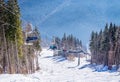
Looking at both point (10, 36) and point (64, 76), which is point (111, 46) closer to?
point (10, 36)

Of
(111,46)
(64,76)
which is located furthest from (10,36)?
(111,46)

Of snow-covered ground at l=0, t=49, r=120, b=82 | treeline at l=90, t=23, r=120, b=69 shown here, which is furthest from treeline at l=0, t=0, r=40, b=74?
treeline at l=90, t=23, r=120, b=69

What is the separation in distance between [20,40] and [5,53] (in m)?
12.4

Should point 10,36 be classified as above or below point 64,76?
above

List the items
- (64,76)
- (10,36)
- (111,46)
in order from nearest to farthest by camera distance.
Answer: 1. (64,76)
2. (10,36)
3. (111,46)

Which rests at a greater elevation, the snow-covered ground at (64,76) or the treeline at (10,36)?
the treeline at (10,36)

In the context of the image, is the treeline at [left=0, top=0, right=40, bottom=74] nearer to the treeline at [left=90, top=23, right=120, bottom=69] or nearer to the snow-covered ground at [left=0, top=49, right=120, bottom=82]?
the snow-covered ground at [left=0, top=49, right=120, bottom=82]

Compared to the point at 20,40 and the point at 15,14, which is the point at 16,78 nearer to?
the point at 15,14

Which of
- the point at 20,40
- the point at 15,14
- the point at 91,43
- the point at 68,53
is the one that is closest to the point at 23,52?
the point at 20,40

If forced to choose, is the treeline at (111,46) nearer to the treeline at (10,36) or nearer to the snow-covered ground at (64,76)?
the snow-covered ground at (64,76)

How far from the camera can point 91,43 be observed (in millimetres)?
160000

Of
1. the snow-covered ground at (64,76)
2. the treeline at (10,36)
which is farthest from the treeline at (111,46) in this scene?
the treeline at (10,36)

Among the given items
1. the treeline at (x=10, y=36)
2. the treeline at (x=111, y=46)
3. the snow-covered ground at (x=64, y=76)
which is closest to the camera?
the snow-covered ground at (x=64, y=76)

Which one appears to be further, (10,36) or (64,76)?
(10,36)
